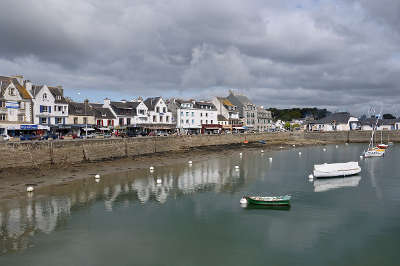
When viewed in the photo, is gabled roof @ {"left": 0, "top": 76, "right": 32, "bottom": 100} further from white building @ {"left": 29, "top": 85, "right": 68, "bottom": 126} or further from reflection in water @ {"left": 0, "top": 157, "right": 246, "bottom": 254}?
reflection in water @ {"left": 0, "top": 157, "right": 246, "bottom": 254}

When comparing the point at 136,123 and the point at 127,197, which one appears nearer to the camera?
the point at 127,197

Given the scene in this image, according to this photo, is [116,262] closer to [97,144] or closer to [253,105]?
[97,144]

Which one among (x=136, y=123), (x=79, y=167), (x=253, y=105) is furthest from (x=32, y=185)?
(x=253, y=105)

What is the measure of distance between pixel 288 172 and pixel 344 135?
257ft

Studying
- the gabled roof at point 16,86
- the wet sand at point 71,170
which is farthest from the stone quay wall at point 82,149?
the gabled roof at point 16,86

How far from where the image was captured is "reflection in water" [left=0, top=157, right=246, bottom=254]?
2169 cm

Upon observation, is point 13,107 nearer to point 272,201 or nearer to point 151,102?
point 151,102

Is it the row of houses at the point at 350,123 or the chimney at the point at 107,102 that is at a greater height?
the chimney at the point at 107,102

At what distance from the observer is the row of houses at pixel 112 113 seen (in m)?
55.7

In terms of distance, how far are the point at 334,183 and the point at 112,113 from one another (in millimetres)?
54308

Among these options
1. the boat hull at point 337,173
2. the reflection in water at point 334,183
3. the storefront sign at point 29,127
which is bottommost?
the reflection in water at point 334,183

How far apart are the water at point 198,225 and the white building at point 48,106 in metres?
31.3

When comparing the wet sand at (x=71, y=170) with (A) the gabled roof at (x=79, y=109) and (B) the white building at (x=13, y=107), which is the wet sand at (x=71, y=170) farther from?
(A) the gabled roof at (x=79, y=109)

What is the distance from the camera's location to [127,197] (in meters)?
30.0
